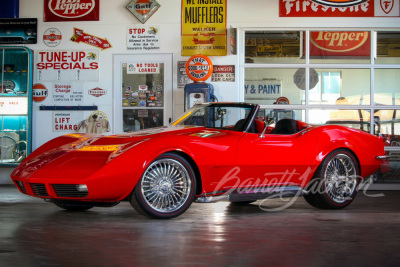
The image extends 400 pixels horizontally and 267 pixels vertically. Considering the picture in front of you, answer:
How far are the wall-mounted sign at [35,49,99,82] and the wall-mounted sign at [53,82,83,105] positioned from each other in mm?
116

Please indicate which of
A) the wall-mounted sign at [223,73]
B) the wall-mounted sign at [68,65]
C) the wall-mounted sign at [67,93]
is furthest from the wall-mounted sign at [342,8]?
the wall-mounted sign at [67,93]

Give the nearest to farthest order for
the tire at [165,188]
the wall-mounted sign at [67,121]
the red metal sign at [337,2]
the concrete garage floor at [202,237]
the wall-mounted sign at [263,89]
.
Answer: the concrete garage floor at [202,237], the tire at [165,188], the red metal sign at [337,2], the wall-mounted sign at [263,89], the wall-mounted sign at [67,121]

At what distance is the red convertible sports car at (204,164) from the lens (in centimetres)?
511

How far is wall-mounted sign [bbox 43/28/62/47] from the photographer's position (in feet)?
34.7

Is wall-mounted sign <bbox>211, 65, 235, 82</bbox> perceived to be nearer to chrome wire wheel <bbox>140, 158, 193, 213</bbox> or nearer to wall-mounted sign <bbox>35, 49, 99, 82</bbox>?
wall-mounted sign <bbox>35, 49, 99, 82</bbox>

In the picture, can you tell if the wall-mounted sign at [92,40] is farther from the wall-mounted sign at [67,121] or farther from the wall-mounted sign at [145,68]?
the wall-mounted sign at [67,121]

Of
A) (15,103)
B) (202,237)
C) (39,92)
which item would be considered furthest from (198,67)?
(202,237)

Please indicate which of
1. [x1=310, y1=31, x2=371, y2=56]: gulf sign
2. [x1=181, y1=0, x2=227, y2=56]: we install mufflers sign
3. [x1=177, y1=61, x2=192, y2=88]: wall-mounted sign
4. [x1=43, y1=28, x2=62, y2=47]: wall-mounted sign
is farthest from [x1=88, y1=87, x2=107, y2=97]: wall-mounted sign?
[x1=310, y1=31, x2=371, y2=56]: gulf sign

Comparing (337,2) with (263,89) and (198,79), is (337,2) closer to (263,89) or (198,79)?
(263,89)

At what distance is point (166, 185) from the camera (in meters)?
5.33

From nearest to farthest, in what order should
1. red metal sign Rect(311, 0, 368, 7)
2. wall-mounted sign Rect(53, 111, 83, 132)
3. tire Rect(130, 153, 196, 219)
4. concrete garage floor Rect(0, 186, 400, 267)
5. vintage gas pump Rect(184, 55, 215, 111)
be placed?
concrete garage floor Rect(0, 186, 400, 267) → tire Rect(130, 153, 196, 219) → vintage gas pump Rect(184, 55, 215, 111) → red metal sign Rect(311, 0, 368, 7) → wall-mounted sign Rect(53, 111, 83, 132)

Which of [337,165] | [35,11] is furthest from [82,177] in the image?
[35,11]

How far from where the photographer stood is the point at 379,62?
10.4 meters

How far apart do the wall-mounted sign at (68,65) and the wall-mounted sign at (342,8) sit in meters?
3.80
